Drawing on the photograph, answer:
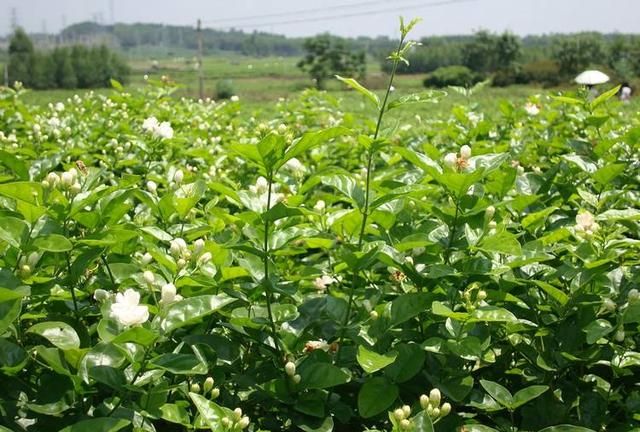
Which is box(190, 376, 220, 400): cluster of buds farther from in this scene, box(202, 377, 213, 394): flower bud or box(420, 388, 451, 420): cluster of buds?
box(420, 388, 451, 420): cluster of buds

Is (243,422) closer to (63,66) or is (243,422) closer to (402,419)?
(402,419)

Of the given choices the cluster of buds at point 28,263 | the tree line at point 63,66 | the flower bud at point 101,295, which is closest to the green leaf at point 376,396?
the flower bud at point 101,295

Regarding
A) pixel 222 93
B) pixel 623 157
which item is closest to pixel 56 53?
pixel 222 93

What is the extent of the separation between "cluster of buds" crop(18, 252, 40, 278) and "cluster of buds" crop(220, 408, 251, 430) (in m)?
0.50

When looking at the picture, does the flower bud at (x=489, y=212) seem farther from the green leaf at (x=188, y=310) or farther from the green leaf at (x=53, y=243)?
the green leaf at (x=53, y=243)

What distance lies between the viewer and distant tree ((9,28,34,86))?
187ft

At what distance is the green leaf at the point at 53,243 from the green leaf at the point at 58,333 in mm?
138

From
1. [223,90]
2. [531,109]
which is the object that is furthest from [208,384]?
[223,90]

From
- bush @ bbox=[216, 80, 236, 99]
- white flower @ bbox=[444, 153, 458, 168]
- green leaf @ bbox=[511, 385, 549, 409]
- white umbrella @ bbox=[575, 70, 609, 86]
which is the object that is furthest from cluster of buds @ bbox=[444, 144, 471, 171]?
bush @ bbox=[216, 80, 236, 99]

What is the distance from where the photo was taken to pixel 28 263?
137 cm

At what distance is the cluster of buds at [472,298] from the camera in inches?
53.6

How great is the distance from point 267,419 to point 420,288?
43 centimetres

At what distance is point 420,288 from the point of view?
1526 mm

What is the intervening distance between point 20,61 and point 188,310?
64.1m
